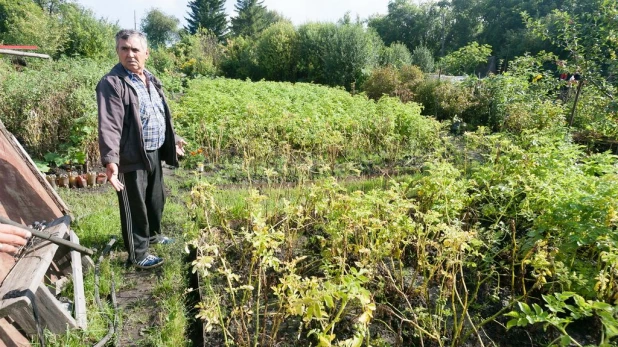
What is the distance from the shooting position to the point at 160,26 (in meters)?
53.6

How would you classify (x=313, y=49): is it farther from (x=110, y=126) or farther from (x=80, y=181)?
(x=110, y=126)

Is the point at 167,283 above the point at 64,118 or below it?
below

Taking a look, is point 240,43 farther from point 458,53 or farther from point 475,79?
point 475,79

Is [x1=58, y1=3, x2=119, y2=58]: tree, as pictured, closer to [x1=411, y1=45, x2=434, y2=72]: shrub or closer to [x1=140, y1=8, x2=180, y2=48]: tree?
[x1=411, y1=45, x2=434, y2=72]: shrub

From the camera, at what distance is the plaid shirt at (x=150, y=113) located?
2.97 metres

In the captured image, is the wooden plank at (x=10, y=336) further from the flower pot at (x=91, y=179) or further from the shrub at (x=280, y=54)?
the shrub at (x=280, y=54)

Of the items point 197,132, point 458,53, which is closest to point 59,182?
point 197,132

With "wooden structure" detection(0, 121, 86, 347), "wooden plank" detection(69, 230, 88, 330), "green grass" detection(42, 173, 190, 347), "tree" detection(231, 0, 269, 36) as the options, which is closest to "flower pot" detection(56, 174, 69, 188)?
"green grass" detection(42, 173, 190, 347)

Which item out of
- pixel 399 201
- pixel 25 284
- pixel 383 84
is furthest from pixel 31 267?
pixel 383 84

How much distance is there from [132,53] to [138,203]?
1.16 meters

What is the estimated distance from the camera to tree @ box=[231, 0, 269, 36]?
144ft

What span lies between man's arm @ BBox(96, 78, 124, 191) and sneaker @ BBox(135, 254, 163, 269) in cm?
69

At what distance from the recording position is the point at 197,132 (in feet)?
21.6

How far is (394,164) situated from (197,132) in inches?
135
